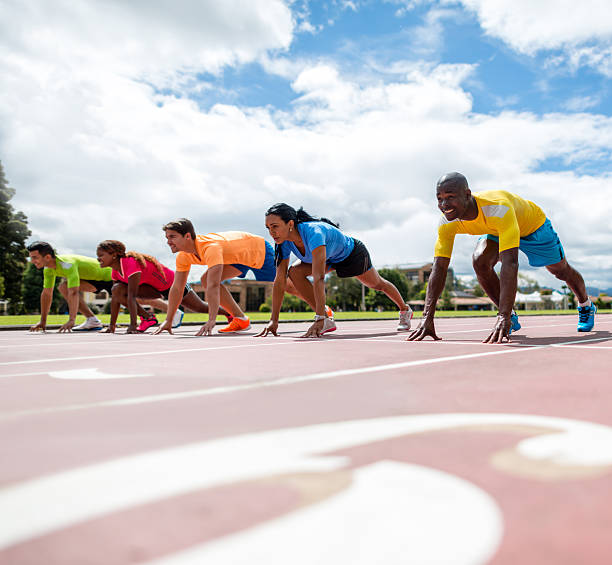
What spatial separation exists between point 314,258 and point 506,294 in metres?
2.33

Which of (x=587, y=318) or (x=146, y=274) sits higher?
(x=146, y=274)

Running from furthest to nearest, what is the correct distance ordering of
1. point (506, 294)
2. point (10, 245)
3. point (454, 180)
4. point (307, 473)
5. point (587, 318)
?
point (10, 245) → point (587, 318) → point (454, 180) → point (506, 294) → point (307, 473)

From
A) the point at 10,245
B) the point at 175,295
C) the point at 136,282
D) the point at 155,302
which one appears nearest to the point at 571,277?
the point at 175,295

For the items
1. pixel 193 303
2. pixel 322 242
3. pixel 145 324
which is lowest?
pixel 145 324

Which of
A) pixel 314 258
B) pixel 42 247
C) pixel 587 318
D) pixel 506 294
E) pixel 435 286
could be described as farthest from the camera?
pixel 42 247

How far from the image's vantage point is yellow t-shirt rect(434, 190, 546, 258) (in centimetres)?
542

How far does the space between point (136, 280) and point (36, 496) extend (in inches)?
332

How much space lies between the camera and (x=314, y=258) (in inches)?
261

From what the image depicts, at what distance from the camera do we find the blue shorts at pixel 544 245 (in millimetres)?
6516

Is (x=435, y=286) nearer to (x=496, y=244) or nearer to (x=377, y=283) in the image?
(x=496, y=244)

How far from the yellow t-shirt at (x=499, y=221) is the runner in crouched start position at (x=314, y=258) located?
148cm

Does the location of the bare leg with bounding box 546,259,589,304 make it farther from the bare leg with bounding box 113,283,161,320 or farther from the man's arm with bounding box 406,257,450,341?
the bare leg with bounding box 113,283,161,320

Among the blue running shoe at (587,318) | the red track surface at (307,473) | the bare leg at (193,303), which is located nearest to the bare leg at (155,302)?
the bare leg at (193,303)

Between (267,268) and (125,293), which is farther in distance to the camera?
(125,293)
